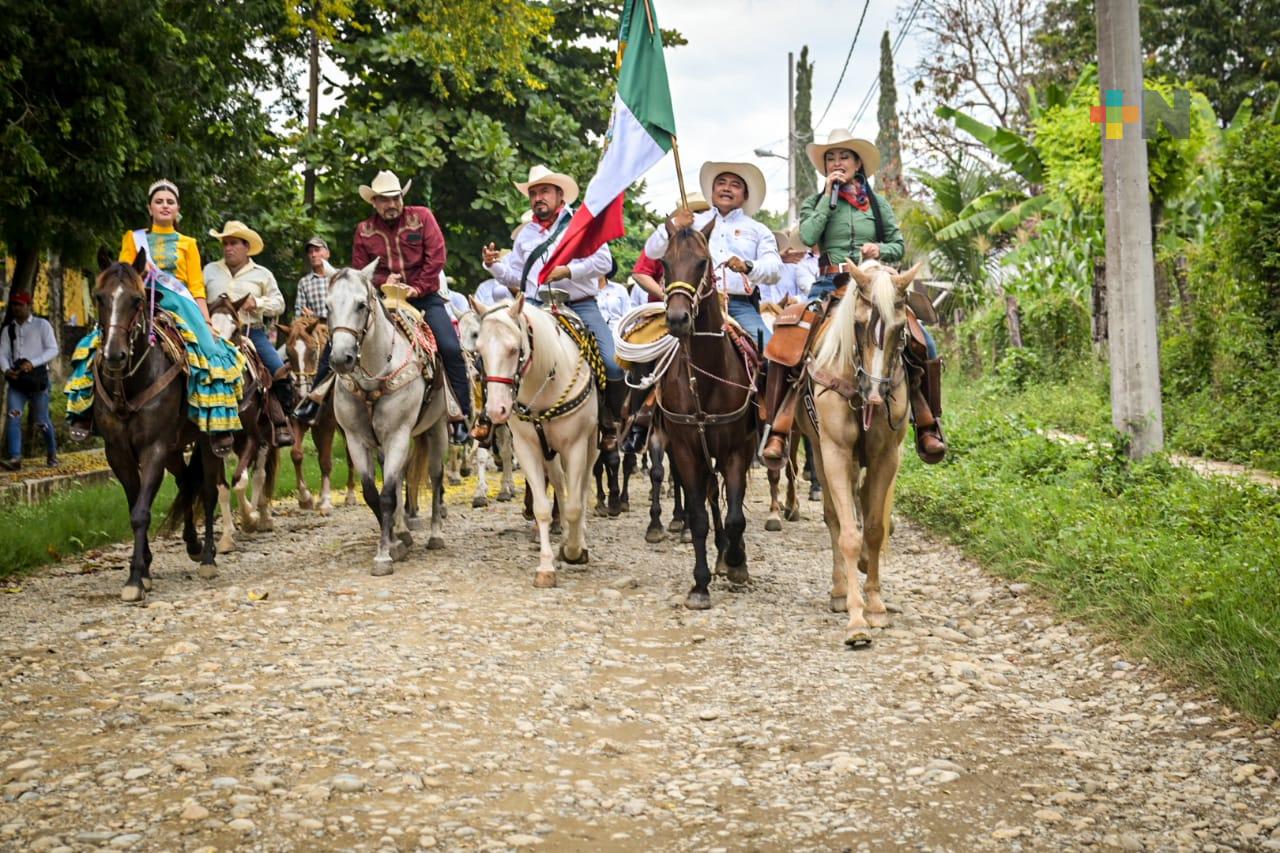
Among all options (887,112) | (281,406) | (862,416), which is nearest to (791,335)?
(862,416)

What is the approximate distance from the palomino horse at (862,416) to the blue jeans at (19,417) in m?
11.5

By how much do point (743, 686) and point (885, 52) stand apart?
1947 inches

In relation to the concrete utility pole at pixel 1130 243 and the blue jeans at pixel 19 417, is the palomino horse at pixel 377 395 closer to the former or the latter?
the concrete utility pole at pixel 1130 243

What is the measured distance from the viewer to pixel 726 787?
4.97m

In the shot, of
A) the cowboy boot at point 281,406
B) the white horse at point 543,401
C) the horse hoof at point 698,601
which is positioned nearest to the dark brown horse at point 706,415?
the horse hoof at point 698,601

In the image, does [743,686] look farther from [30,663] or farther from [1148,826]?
A: [30,663]

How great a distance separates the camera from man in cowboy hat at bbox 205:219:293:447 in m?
11.9

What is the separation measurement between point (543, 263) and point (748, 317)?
1833mm

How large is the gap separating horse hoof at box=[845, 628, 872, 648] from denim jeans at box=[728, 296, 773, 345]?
3174 millimetres

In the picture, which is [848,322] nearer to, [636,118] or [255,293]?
[636,118]

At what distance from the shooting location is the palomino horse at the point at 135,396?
842cm

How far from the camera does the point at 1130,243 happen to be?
10023 mm

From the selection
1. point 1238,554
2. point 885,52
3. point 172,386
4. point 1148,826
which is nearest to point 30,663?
point 172,386

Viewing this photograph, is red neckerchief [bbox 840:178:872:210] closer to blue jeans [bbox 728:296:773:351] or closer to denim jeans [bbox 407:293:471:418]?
blue jeans [bbox 728:296:773:351]
